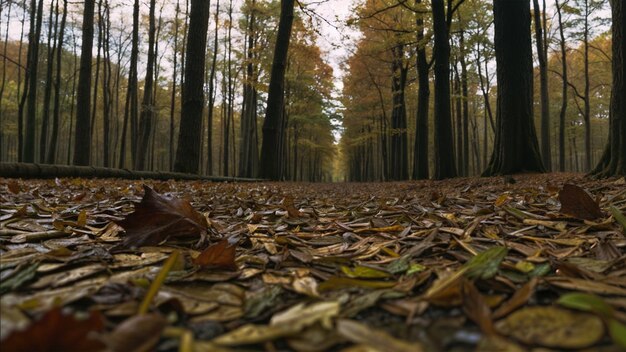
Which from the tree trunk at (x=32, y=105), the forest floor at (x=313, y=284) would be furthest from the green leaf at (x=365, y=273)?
the tree trunk at (x=32, y=105)

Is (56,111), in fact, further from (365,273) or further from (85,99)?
(365,273)

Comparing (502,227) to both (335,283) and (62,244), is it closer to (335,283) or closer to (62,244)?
(335,283)

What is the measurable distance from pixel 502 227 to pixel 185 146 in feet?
23.8

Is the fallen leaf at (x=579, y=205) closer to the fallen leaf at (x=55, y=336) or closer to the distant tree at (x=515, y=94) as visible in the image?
the fallen leaf at (x=55, y=336)

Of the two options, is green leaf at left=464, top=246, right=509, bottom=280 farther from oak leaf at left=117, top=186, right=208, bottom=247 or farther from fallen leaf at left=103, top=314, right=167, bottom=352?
oak leaf at left=117, top=186, right=208, bottom=247

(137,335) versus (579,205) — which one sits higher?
(579,205)

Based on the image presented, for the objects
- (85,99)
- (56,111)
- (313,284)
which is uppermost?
(56,111)

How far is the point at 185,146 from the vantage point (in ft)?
25.7

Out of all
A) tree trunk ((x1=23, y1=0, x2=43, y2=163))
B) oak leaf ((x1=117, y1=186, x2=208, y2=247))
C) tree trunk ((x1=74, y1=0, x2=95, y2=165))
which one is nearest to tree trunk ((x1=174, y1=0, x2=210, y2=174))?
tree trunk ((x1=74, y1=0, x2=95, y2=165))

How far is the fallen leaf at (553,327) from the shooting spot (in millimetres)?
538

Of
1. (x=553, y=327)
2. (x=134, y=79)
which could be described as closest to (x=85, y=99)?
(x=134, y=79)

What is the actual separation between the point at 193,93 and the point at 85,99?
3.52 m

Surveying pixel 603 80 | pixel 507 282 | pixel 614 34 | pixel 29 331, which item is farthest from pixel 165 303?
pixel 603 80

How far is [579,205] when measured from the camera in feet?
5.08
